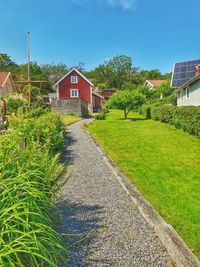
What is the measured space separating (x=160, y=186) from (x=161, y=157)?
13.1 feet

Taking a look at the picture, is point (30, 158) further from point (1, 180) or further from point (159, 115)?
point (159, 115)

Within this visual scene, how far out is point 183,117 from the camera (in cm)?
1892

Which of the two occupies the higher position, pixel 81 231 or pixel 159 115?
pixel 159 115

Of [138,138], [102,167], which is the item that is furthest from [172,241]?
[138,138]

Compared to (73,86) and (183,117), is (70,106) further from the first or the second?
(183,117)

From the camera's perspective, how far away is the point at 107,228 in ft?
15.1

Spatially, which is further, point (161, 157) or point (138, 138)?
point (138, 138)

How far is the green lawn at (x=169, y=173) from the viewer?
215 inches

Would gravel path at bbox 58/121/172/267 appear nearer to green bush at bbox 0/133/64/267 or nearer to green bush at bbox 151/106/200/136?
green bush at bbox 0/133/64/267

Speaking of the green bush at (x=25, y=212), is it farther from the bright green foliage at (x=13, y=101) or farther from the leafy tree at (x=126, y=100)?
the leafy tree at (x=126, y=100)

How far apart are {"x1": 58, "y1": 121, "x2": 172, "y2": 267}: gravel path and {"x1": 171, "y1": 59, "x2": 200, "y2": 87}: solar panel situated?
26.0 m

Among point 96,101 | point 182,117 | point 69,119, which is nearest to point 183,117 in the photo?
point 182,117

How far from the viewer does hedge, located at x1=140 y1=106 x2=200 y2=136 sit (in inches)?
643

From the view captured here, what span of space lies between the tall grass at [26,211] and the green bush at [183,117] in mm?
12782
